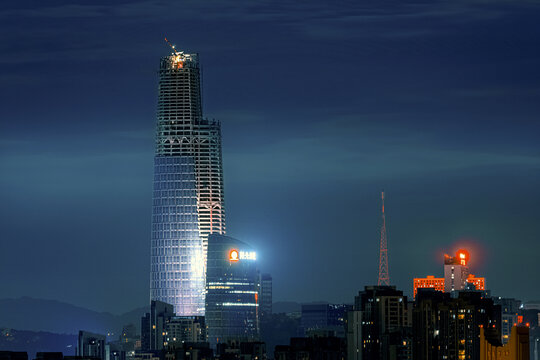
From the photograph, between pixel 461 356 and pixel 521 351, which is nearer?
pixel 521 351

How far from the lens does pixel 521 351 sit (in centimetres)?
16650

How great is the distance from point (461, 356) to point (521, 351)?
33.4 metres

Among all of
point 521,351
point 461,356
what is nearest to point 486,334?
point 461,356

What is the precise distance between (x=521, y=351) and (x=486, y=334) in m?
30.8

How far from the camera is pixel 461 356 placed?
655 feet

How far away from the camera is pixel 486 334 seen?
647 ft

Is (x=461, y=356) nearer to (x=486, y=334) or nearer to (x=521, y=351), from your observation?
(x=486, y=334)

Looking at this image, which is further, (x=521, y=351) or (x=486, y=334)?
(x=486, y=334)
